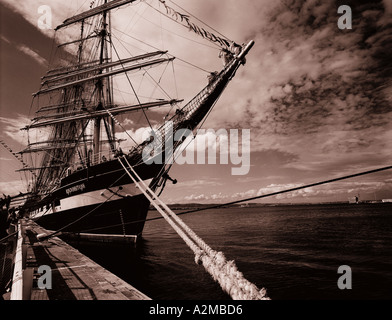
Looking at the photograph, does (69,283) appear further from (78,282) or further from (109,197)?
(109,197)

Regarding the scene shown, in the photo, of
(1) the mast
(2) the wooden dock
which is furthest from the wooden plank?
(1) the mast

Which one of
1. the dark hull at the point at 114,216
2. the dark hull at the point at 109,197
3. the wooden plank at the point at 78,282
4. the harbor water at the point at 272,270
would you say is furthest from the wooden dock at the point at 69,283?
the dark hull at the point at 109,197

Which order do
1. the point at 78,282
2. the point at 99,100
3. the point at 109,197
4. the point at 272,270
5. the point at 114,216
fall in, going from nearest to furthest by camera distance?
the point at 78,282 < the point at 272,270 < the point at 109,197 < the point at 114,216 < the point at 99,100

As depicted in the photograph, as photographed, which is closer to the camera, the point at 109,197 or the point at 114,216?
the point at 109,197

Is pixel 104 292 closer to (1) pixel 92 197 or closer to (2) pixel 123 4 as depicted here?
(1) pixel 92 197

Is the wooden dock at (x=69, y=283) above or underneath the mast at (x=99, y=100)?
underneath

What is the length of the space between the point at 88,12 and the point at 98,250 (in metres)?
19.5

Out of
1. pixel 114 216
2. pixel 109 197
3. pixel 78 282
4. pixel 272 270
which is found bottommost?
pixel 272 270

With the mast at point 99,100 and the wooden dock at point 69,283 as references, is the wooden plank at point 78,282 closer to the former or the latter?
the wooden dock at point 69,283

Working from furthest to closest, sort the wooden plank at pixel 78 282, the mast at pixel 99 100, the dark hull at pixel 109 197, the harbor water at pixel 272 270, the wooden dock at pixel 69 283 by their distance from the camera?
1. the mast at pixel 99 100
2. the dark hull at pixel 109 197
3. the harbor water at pixel 272 270
4. the wooden plank at pixel 78 282
5. the wooden dock at pixel 69 283

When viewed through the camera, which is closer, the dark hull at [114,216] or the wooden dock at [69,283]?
the wooden dock at [69,283]

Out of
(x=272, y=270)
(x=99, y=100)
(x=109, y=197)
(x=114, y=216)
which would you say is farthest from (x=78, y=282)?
(x=99, y=100)

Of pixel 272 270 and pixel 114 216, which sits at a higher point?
pixel 114 216
